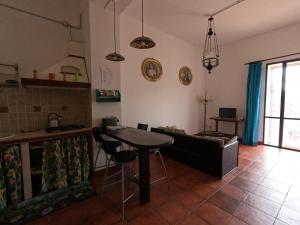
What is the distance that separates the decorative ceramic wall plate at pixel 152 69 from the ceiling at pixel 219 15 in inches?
33.8

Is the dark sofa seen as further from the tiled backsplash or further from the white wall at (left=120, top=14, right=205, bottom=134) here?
the tiled backsplash

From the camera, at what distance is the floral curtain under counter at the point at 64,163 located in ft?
6.73

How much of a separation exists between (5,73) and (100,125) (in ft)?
5.00

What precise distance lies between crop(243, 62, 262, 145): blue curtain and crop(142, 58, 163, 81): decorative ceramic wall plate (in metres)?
2.53

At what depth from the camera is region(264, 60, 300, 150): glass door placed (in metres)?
3.79

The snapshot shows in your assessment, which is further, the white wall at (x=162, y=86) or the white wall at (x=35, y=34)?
the white wall at (x=162, y=86)

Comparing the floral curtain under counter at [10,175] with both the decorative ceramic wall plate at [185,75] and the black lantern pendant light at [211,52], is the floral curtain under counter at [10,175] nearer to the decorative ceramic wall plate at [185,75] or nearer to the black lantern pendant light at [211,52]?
the black lantern pendant light at [211,52]

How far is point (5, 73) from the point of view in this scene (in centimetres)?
218

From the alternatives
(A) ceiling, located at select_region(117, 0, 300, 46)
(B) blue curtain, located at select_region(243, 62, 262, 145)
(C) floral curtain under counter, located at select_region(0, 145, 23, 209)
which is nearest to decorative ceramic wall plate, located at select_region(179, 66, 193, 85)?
(A) ceiling, located at select_region(117, 0, 300, 46)

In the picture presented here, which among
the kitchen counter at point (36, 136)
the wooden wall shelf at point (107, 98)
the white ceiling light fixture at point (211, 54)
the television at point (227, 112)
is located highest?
the white ceiling light fixture at point (211, 54)

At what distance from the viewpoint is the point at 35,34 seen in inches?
95.7

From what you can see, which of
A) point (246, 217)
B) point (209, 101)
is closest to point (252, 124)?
point (209, 101)

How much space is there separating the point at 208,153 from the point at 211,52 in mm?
1833

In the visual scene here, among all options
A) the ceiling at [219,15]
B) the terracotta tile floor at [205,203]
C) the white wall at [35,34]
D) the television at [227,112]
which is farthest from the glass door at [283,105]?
the white wall at [35,34]
